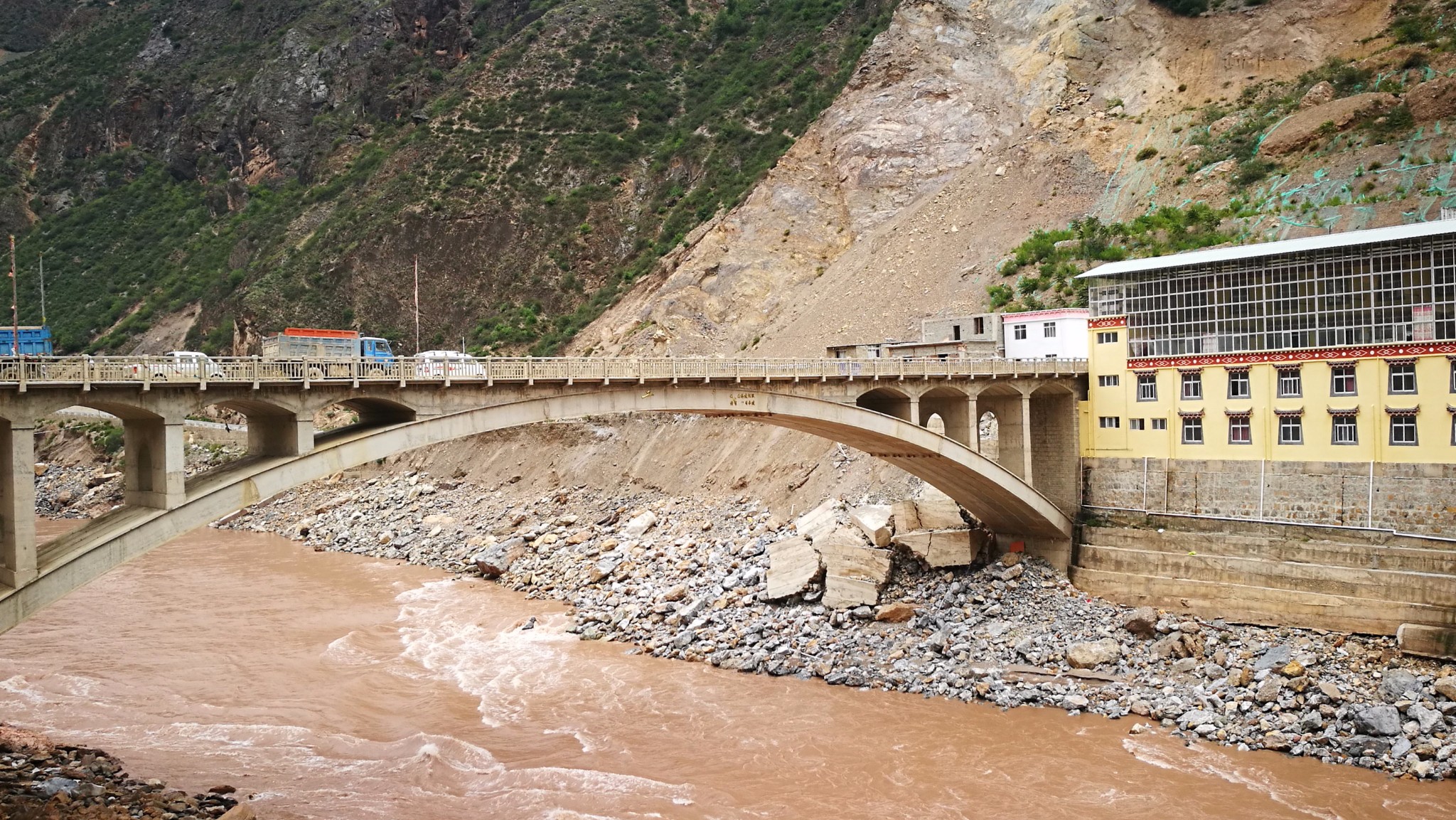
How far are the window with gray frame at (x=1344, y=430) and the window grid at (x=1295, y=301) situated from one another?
185cm

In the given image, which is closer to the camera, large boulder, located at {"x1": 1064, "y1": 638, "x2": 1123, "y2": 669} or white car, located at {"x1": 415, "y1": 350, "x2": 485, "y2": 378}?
white car, located at {"x1": 415, "y1": 350, "x2": 485, "y2": 378}

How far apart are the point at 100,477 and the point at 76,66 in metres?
69.2

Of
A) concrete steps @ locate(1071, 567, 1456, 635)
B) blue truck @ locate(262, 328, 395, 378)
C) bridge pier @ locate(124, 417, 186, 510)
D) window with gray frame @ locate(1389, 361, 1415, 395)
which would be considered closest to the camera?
bridge pier @ locate(124, 417, 186, 510)

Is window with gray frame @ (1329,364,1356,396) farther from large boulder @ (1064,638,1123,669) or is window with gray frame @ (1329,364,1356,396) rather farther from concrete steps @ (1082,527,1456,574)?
large boulder @ (1064,638,1123,669)

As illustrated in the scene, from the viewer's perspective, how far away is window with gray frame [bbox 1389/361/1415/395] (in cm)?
2606

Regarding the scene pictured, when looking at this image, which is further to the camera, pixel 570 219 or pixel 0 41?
pixel 0 41

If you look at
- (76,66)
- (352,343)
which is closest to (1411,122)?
(352,343)

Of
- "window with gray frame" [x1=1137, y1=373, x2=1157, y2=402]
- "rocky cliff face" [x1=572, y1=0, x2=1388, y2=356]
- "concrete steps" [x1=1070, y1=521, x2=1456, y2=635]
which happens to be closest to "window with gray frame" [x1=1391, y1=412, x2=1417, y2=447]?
"concrete steps" [x1=1070, y1=521, x2=1456, y2=635]

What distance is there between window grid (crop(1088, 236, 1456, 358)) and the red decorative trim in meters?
0.18

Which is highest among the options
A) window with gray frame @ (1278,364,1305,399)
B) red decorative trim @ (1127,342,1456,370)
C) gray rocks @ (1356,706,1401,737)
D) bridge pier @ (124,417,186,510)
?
red decorative trim @ (1127,342,1456,370)

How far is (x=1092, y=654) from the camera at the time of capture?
2491cm

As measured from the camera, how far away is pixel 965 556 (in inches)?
1198

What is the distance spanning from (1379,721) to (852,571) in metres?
12.4

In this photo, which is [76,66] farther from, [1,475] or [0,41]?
[1,475]
